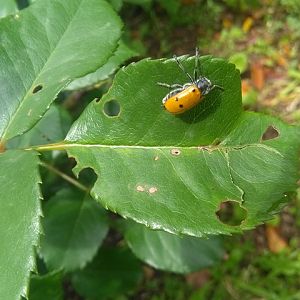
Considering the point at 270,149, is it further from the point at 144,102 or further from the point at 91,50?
the point at 91,50

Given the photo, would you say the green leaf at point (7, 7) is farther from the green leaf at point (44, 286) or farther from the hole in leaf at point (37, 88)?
the green leaf at point (44, 286)

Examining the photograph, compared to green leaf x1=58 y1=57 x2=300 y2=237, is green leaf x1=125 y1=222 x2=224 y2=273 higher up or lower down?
lower down

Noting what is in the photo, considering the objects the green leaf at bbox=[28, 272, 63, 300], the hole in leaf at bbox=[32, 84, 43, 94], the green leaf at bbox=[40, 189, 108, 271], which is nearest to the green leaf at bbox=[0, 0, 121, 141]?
the hole in leaf at bbox=[32, 84, 43, 94]

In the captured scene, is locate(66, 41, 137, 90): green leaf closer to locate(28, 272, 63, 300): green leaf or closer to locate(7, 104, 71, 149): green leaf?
locate(7, 104, 71, 149): green leaf

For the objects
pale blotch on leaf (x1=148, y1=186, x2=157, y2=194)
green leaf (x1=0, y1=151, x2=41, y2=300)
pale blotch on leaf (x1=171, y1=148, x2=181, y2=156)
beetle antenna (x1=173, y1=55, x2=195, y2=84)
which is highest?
beetle antenna (x1=173, y1=55, x2=195, y2=84)

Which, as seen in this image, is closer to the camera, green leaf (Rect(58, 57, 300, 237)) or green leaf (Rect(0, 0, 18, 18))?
green leaf (Rect(58, 57, 300, 237))

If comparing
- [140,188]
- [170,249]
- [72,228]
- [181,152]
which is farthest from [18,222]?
[170,249]
